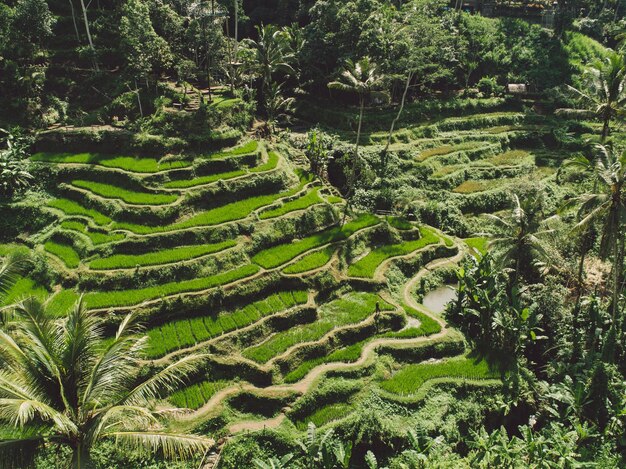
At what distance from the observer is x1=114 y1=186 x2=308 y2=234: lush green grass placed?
2361cm

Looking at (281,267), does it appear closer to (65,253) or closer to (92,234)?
(92,234)

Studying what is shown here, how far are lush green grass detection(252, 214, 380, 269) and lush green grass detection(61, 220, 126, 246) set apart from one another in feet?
21.9

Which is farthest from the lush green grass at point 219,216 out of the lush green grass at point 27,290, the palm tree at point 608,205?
the palm tree at point 608,205

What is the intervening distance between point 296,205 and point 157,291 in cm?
983

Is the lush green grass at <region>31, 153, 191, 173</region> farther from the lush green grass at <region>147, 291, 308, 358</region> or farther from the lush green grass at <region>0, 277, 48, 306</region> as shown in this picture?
the lush green grass at <region>147, 291, 308, 358</region>

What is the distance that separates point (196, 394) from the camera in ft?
59.4

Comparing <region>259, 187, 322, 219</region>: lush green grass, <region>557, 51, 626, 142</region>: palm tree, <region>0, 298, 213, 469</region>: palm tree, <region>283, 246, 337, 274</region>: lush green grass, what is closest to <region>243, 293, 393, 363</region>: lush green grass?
<region>283, 246, 337, 274</region>: lush green grass

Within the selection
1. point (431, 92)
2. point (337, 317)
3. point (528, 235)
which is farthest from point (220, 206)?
point (431, 92)

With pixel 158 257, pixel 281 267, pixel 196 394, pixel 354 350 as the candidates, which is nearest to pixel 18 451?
pixel 196 394

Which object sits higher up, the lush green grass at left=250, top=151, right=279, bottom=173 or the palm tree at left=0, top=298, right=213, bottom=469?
the lush green grass at left=250, top=151, right=279, bottom=173

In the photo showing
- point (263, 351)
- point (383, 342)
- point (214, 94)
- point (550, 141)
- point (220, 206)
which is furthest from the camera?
point (550, 141)

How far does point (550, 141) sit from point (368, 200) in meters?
21.1

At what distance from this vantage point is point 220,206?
2638cm

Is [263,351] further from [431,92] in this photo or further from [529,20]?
[529,20]
